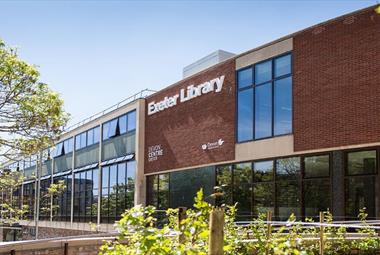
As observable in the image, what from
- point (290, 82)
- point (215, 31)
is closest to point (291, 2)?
point (215, 31)

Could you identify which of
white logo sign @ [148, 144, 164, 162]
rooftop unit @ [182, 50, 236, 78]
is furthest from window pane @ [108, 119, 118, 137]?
rooftop unit @ [182, 50, 236, 78]

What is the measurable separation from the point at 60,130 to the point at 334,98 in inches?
377

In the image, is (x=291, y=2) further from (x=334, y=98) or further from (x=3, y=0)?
(x=3, y=0)

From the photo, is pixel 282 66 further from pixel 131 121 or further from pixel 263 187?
pixel 131 121

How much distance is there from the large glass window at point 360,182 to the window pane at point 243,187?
4.96m

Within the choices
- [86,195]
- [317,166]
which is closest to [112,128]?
[86,195]

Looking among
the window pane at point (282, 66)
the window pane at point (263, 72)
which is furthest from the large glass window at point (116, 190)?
the window pane at point (282, 66)

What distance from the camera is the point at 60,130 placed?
1897 cm

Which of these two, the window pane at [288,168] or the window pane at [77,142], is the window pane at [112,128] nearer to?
the window pane at [77,142]

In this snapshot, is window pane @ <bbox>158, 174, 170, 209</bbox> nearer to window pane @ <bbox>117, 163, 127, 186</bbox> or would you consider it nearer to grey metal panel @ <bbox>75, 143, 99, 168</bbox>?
window pane @ <bbox>117, 163, 127, 186</bbox>

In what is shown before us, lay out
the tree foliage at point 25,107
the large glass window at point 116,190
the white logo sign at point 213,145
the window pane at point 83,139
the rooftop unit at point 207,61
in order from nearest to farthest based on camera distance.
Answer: the tree foliage at point 25,107 < the white logo sign at point 213,145 < the rooftop unit at point 207,61 < the large glass window at point 116,190 < the window pane at point 83,139

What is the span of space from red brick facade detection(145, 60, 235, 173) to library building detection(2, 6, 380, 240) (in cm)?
5

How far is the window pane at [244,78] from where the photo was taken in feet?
72.8

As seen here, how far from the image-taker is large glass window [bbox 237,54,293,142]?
66.4 ft
